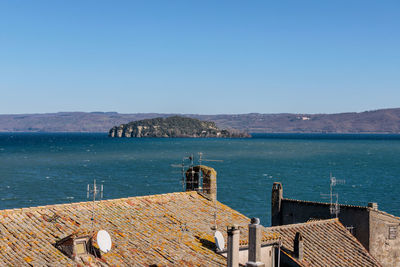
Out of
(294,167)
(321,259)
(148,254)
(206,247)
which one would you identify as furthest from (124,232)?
(294,167)

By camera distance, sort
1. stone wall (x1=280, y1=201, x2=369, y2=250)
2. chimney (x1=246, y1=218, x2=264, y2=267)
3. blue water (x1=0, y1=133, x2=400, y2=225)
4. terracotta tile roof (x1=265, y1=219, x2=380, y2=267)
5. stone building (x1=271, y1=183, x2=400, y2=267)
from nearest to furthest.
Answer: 1. chimney (x1=246, y1=218, x2=264, y2=267)
2. terracotta tile roof (x1=265, y1=219, x2=380, y2=267)
3. stone building (x1=271, y1=183, x2=400, y2=267)
4. stone wall (x1=280, y1=201, x2=369, y2=250)
5. blue water (x1=0, y1=133, x2=400, y2=225)

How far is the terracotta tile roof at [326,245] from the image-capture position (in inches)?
1061

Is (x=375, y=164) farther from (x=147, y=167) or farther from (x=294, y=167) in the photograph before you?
(x=147, y=167)

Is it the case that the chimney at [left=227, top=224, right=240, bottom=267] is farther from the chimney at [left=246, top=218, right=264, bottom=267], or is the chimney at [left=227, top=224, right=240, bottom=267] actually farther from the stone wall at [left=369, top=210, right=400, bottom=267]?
the stone wall at [left=369, top=210, right=400, bottom=267]

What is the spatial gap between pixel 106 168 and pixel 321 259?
4652 inches

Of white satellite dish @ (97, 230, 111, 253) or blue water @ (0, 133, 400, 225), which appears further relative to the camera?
blue water @ (0, 133, 400, 225)

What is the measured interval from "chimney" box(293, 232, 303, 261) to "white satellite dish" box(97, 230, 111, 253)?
10011 millimetres

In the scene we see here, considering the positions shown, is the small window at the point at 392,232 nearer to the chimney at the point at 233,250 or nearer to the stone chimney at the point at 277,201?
the stone chimney at the point at 277,201

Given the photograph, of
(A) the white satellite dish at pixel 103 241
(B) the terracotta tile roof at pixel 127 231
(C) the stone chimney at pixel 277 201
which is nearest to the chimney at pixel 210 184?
(B) the terracotta tile roof at pixel 127 231

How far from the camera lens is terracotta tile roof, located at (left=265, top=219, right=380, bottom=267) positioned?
88.4ft

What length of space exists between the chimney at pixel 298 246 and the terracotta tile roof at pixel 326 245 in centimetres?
21

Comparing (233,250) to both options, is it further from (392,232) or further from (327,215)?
(392,232)

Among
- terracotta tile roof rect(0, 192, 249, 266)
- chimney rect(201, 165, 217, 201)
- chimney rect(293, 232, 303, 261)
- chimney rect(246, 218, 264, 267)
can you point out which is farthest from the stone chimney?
chimney rect(246, 218, 264, 267)

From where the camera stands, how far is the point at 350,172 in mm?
137375
